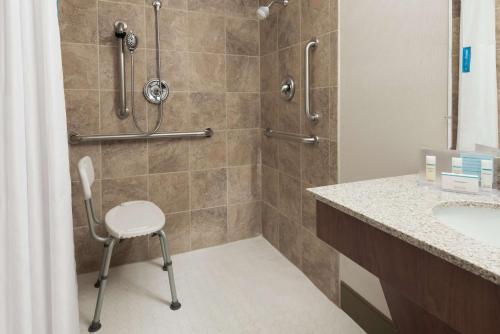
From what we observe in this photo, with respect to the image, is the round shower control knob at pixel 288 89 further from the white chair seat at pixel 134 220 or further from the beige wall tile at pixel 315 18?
the white chair seat at pixel 134 220

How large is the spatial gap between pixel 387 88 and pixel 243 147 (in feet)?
4.32

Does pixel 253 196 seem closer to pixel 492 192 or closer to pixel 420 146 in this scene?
pixel 420 146

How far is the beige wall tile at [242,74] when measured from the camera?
2.48 metres

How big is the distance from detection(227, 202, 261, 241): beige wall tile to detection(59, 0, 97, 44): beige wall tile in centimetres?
150

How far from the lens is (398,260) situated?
767mm

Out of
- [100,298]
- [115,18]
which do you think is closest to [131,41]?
[115,18]

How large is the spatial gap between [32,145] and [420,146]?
4.23 feet

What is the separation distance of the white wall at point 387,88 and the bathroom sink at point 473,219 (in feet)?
1.15

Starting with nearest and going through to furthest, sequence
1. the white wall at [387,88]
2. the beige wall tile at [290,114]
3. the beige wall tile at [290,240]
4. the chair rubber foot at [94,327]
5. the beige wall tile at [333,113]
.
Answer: the white wall at [387,88], the chair rubber foot at [94,327], the beige wall tile at [333,113], the beige wall tile at [290,114], the beige wall tile at [290,240]

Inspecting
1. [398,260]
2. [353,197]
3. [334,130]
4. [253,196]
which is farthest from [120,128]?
[398,260]

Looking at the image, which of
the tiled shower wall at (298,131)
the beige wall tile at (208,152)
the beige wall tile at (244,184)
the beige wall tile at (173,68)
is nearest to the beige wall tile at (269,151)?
the tiled shower wall at (298,131)

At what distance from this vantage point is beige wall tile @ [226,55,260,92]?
2.48 metres

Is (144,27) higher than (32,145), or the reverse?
(144,27)

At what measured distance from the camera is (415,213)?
0.85 meters
